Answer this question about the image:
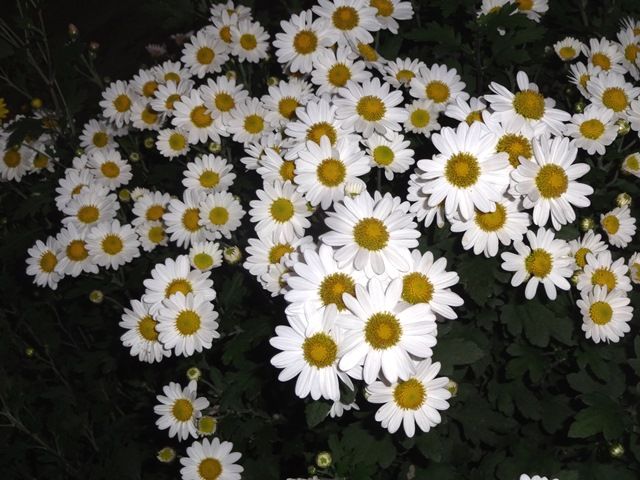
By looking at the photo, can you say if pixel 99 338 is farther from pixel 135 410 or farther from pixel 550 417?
pixel 550 417

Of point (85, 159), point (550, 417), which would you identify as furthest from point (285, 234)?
point (85, 159)

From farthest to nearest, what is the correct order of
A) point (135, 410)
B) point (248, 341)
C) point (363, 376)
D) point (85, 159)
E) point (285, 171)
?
point (135, 410), point (85, 159), point (248, 341), point (285, 171), point (363, 376)

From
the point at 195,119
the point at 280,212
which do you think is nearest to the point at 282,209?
the point at 280,212

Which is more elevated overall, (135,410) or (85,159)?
(85,159)

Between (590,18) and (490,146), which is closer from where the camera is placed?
(490,146)

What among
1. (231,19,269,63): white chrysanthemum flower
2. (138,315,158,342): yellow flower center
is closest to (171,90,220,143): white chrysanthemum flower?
(231,19,269,63): white chrysanthemum flower

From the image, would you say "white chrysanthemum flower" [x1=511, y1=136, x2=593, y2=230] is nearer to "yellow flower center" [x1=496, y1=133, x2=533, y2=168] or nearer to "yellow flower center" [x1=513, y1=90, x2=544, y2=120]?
"yellow flower center" [x1=496, y1=133, x2=533, y2=168]

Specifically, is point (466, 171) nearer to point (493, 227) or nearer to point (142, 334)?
point (493, 227)
